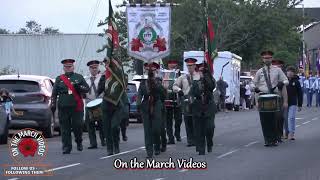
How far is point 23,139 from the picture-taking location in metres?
14.9

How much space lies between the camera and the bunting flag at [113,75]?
15703 millimetres

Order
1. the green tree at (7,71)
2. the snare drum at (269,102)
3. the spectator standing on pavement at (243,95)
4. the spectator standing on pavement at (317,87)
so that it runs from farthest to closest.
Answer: the green tree at (7,71)
the spectator standing on pavement at (243,95)
the spectator standing on pavement at (317,87)
the snare drum at (269,102)

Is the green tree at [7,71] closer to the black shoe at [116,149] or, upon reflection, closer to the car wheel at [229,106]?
the car wheel at [229,106]

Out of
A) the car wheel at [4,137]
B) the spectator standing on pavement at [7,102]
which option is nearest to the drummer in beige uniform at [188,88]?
the car wheel at [4,137]

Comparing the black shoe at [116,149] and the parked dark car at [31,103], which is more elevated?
the parked dark car at [31,103]

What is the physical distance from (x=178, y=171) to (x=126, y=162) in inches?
58.5

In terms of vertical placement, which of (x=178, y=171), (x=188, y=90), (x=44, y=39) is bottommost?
(x=178, y=171)

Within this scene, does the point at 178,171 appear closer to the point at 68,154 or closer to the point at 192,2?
the point at 68,154

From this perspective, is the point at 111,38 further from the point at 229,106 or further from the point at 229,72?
the point at 229,106

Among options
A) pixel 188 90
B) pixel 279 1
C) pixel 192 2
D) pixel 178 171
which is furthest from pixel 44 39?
pixel 178 171

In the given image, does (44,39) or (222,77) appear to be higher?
(44,39)

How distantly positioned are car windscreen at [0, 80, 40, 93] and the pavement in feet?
5.80

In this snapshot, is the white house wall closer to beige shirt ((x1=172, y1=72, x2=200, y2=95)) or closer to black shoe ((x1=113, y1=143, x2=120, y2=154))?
beige shirt ((x1=172, y1=72, x2=200, y2=95))

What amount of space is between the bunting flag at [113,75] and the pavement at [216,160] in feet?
3.93
